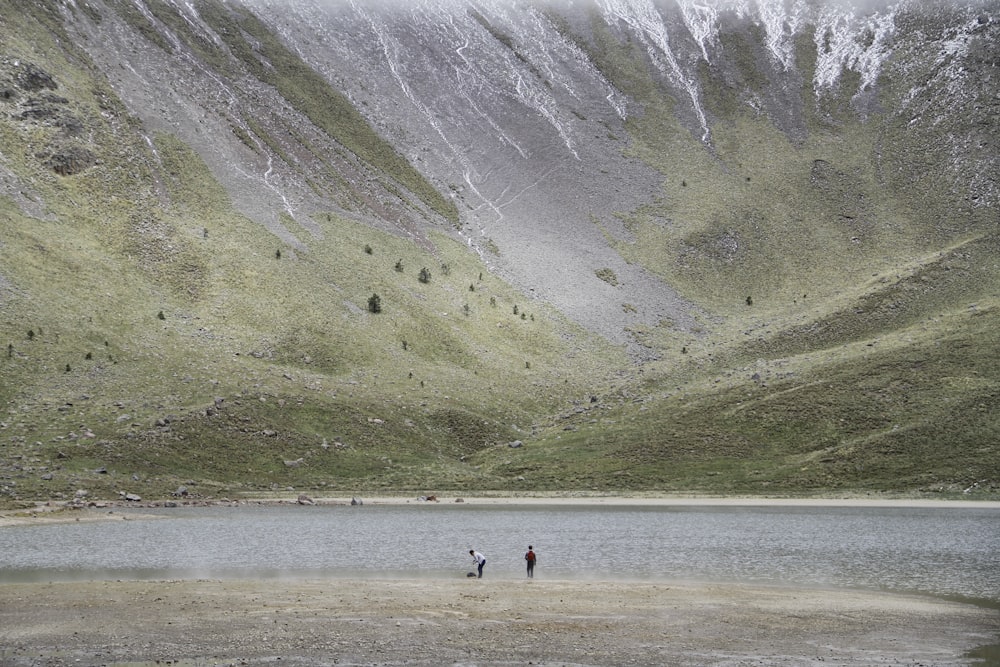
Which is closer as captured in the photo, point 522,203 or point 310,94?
point 522,203

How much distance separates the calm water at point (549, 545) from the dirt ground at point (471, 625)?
4.00 metres

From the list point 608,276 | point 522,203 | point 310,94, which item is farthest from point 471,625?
point 310,94

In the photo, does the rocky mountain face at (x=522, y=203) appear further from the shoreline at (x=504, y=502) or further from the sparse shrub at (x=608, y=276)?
the shoreline at (x=504, y=502)

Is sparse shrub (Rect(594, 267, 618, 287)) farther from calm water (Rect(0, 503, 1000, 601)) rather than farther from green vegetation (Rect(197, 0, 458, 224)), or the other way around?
calm water (Rect(0, 503, 1000, 601))

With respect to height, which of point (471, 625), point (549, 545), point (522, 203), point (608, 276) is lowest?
point (471, 625)

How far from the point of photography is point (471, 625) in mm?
32875

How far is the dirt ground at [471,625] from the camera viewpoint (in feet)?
94.2

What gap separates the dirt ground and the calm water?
157 inches

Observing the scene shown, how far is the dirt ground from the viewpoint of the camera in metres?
28.7

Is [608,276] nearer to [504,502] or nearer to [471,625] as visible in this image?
[504,502]

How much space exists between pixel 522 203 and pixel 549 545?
98122 millimetres

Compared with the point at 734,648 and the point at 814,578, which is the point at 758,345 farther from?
the point at 734,648

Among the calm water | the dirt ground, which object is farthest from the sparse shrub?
the dirt ground

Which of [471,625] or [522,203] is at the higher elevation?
[522,203]
